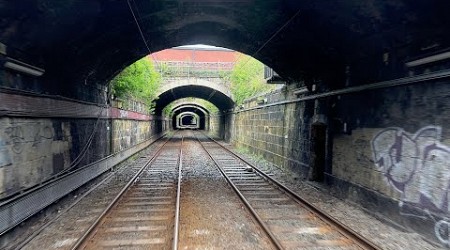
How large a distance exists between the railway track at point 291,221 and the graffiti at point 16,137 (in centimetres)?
471

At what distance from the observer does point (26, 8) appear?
Result: 579 centimetres

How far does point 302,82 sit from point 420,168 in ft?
21.0

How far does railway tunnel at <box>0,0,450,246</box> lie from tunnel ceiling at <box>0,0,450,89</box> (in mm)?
35

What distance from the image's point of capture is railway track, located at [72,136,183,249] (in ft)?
19.2

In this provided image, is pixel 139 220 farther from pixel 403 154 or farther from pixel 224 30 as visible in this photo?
pixel 224 30

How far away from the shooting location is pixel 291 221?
7180 mm

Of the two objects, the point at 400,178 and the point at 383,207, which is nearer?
the point at 400,178

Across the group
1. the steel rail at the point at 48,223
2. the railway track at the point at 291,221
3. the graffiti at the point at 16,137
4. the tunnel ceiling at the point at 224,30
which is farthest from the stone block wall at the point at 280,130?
the graffiti at the point at 16,137

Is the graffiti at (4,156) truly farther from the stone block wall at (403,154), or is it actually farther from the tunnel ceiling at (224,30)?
the stone block wall at (403,154)

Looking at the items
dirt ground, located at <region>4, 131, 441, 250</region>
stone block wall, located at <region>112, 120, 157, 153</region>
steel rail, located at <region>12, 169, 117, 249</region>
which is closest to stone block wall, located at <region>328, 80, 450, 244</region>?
dirt ground, located at <region>4, 131, 441, 250</region>

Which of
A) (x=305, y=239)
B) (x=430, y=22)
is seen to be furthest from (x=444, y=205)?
(x=430, y=22)

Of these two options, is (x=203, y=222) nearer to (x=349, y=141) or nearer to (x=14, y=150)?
(x=14, y=150)

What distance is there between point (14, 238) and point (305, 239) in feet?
16.4

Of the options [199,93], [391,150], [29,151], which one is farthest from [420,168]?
[199,93]
